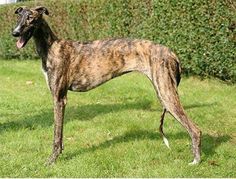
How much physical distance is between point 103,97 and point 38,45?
4.14m

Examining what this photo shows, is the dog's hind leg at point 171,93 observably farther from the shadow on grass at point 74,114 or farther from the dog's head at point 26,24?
the shadow on grass at point 74,114

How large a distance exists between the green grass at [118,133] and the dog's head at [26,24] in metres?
1.63

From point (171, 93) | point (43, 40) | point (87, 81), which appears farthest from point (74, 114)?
point (171, 93)

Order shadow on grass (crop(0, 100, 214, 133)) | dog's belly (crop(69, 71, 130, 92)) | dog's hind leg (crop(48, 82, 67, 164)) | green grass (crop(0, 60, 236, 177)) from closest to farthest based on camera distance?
green grass (crop(0, 60, 236, 177)) → dog's hind leg (crop(48, 82, 67, 164)) → dog's belly (crop(69, 71, 130, 92)) → shadow on grass (crop(0, 100, 214, 133))

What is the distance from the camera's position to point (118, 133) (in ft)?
24.7

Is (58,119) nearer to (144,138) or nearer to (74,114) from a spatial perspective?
(144,138)

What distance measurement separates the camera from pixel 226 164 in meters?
6.04

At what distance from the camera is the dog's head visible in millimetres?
6039

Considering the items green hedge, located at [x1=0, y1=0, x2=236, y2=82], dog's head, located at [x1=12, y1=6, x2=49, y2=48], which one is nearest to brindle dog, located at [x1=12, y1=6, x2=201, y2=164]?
dog's head, located at [x1=12, y1=6, x2=49, y2=48]

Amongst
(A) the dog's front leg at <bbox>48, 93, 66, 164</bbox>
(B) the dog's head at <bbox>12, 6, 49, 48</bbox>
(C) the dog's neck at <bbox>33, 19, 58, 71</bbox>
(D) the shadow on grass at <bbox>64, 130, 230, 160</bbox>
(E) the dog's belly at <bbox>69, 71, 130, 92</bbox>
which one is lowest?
(D) the shadow on grass at <bbox>64, 130, 230, 160</bbox>

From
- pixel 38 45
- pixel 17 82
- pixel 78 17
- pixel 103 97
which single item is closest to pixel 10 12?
pixel 78 17

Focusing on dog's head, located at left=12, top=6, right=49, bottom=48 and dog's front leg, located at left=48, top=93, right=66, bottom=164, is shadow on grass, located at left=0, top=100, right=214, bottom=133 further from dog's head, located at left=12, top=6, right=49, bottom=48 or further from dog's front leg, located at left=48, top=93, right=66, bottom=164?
dog's head, located at left=12, top=6, right=49, bottom=48

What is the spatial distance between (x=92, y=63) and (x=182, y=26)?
528 centimetres

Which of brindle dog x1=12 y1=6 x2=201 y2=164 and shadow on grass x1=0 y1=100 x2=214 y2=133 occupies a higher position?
brindle dog x1=12 y1=6 x2=201 y2=164
